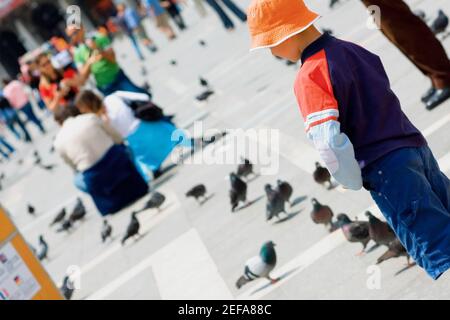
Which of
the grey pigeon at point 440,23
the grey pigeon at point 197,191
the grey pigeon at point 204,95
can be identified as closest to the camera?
the grey pigeon at point 197,191

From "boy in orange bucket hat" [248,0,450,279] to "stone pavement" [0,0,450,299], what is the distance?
763 millimetres

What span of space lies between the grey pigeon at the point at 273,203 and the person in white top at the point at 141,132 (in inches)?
132

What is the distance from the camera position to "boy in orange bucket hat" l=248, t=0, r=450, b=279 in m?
2.89

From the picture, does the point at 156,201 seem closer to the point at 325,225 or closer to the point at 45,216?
the point at 325,225

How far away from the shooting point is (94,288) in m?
6.57

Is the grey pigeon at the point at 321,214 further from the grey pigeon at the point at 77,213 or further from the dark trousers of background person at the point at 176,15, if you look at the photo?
the dark trousers of background person at the point at 176,15

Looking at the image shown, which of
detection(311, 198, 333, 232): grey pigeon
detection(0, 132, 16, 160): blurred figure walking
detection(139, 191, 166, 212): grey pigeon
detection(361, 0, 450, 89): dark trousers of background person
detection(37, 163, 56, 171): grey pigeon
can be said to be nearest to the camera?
detection(311, 198, 333, 232): grey pigeon

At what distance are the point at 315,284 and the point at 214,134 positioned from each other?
15.9 ft

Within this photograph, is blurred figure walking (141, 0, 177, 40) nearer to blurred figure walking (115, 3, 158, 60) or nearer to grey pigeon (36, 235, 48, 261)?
blurred figure walking (115, 3, 158, 60)

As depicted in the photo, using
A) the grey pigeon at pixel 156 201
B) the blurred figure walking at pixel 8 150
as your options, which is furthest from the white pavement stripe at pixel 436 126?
the blurred figure walking at pixel 8 150

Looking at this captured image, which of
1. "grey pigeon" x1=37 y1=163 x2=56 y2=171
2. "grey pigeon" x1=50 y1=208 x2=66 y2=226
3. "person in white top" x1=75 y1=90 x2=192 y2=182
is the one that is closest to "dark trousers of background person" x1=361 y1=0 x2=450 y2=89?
"person in white top" x1=75 y1=90 x2=192 y2=182

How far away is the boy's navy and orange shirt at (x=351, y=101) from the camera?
2875 millimetres

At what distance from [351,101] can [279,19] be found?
477mm

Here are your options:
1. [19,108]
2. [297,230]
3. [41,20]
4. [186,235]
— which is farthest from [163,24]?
[41,20]
